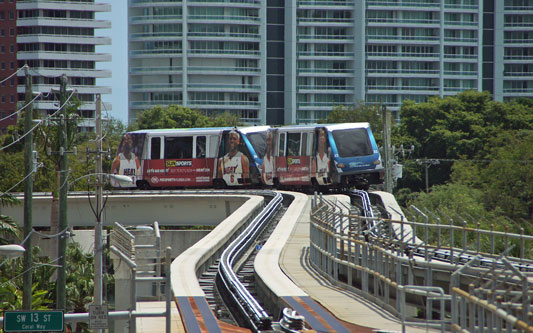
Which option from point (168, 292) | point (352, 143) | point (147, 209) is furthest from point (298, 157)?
point (168, 292)

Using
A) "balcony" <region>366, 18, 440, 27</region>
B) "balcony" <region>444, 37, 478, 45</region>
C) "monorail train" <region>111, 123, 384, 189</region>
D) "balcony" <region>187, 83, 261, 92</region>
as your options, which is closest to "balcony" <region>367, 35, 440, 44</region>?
"balcony" <region>444, 37, 478, 45</region>

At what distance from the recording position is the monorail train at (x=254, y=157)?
40.2 meters

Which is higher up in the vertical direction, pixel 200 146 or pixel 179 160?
pixel 200 146

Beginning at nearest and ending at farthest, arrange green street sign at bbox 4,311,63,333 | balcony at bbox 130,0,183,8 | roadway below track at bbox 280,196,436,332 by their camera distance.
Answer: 1. roadway below track at bbox 280,196,436,332
2. green street sign at bbox 4,311,63,333
3. balcony at bbox 130,0,183,8

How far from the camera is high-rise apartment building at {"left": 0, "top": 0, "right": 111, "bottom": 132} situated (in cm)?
11556

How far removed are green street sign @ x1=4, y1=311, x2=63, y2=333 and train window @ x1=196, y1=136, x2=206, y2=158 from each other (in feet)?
101

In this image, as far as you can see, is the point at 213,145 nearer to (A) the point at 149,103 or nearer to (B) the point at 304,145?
(B) the point at 304,145

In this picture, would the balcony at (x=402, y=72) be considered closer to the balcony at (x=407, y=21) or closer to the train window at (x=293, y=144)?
the balcony at (x=407, y=21)

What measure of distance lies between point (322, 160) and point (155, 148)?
410 inches

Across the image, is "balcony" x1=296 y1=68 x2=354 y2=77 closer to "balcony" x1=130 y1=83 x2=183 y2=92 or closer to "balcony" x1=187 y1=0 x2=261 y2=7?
"balcony" x1=187 y1=0 x2=261 y2=7

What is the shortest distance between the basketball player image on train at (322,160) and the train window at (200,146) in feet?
22.9

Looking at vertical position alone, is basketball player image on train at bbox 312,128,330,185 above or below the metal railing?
above

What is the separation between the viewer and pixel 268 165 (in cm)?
4366

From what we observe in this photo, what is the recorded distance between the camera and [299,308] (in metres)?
14.9
